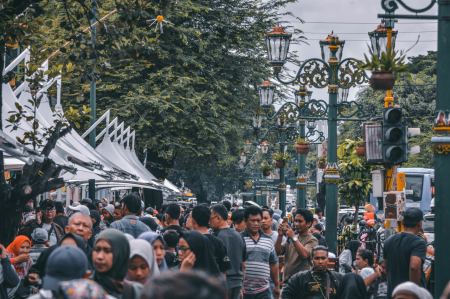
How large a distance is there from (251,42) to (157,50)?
4.85 meters

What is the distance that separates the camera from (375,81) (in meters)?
7.74

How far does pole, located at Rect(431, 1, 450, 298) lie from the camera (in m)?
5.82

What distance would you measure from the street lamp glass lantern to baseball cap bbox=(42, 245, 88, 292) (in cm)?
909

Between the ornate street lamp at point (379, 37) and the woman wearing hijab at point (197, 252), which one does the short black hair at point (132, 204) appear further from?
the ornate street lamp at point (379, 37)

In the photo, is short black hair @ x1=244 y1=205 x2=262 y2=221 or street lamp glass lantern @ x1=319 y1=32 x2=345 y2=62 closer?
short black hair @ x1=244 y1=205 x2=262 y2=221

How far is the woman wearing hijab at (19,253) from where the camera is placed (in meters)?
6.72

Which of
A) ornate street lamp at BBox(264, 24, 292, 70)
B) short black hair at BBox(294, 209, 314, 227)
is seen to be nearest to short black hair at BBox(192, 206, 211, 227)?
short black hair at BBox(294, 209, 314, 227)

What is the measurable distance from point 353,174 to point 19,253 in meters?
13.4

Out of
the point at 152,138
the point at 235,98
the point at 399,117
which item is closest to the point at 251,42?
the point at 235,98

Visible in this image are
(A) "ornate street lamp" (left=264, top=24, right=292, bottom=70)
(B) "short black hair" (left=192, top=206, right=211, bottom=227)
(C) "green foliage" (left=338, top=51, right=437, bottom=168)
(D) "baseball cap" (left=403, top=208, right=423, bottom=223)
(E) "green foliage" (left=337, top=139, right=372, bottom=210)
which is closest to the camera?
(D) "baseball cap" (left=403, top=208, right=423, bottom=223)

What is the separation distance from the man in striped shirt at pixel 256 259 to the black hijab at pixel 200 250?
1709mm

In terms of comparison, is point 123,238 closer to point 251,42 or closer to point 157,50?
point 157,50

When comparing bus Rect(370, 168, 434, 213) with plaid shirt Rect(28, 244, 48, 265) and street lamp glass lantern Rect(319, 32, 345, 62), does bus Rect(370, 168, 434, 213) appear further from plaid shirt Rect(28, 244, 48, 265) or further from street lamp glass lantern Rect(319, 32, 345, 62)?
plaid shirt Rect(28, 244, 48, 265)

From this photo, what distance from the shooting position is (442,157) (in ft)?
19.3
